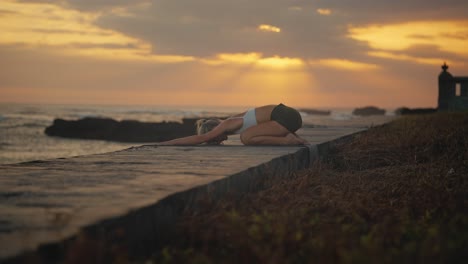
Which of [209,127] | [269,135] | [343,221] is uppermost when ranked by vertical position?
[209,127]

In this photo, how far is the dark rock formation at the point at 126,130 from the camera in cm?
2498

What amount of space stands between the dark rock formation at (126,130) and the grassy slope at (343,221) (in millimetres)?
19540

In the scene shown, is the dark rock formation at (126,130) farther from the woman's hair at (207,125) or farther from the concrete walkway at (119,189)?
the concrete walkway at (119,189)

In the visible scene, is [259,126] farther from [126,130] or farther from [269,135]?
[126,130]

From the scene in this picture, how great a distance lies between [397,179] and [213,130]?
2582 mm

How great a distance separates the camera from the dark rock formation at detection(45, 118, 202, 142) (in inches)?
984

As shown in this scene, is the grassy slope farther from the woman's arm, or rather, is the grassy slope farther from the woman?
the woman's arm

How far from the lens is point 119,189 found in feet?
11.0

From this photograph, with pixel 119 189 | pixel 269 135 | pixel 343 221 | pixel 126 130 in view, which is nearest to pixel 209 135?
pixel 269 135

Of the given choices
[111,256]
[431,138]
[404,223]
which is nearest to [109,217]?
[111,256]

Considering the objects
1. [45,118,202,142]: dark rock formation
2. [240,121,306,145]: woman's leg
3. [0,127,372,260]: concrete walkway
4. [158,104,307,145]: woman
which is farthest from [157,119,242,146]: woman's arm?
[45,118,202,142]: dark rock formation

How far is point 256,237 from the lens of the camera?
2.58m

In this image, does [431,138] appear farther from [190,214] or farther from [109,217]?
[109,217]

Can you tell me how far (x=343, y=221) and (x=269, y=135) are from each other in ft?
11.2
